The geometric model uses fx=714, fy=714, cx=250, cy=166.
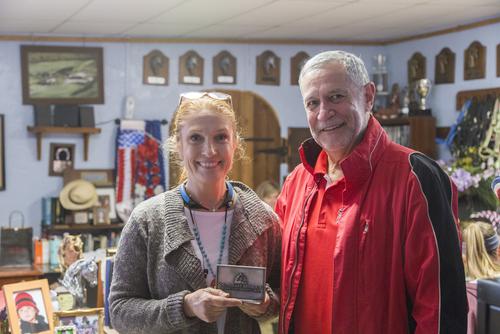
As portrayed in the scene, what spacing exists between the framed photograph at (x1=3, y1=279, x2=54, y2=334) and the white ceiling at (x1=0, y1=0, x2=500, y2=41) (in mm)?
2716

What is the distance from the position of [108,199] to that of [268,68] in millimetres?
2230

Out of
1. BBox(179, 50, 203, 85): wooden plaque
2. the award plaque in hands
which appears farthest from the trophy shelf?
the award plaque in hands

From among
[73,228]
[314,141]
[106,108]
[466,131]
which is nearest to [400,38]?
[466,131]

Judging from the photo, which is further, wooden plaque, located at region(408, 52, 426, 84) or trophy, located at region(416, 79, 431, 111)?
wooden plaque, located at region(408, 52, 426, 84)

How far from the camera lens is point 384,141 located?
86.1 inches

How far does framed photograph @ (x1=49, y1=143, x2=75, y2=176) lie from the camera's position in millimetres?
7180

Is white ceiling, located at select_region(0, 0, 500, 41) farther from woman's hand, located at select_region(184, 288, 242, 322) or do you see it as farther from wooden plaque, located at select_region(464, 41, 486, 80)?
woman's hand, located at select_region(184, 288, 242, 322)

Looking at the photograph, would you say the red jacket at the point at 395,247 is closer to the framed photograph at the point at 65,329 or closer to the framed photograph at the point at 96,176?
the framed photograph at the point at 65,329

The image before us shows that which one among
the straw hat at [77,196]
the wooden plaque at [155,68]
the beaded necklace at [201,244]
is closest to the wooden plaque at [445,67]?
the wooden plaque at [155,68]

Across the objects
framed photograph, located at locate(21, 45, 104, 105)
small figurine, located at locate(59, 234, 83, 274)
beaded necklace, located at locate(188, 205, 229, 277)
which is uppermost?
framed photograph, located at locate(21, 45, 104, 105)

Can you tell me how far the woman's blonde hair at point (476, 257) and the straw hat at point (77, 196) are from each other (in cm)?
389

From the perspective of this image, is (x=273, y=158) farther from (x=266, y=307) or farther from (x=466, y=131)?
(x=266, y=307)

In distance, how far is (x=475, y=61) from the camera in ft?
22.0

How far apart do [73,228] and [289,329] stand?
16.5 ft
